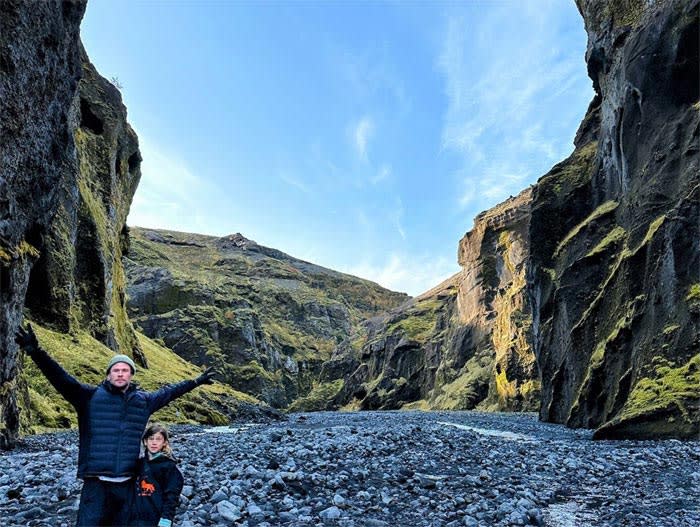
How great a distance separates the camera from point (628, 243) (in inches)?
1120

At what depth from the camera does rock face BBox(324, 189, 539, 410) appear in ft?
226

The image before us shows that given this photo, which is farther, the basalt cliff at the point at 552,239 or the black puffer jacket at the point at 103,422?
the basalt cliff at the point at 552,239

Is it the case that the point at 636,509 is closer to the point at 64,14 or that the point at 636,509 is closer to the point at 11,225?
the point at 11,225

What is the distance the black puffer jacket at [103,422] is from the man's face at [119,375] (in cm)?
9

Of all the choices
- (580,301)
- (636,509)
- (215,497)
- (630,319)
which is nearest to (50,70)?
(215,497)

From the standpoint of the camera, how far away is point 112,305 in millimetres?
47062

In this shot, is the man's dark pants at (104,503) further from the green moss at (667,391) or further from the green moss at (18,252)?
the green moss at (667,391)

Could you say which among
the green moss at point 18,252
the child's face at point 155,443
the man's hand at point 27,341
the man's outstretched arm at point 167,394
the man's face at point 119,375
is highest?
the green moss at point 18,252

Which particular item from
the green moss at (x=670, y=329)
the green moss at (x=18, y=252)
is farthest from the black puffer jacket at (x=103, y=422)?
the green moss at (x=670, y=329)

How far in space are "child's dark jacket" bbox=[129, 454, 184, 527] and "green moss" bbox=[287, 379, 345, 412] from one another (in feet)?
343

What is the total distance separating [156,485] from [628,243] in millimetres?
29870

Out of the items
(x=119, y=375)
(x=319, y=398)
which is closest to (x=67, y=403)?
(x=119, y=375)

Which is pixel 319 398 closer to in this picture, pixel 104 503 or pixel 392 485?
pixel 392 485

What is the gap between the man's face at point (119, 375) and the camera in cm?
611
